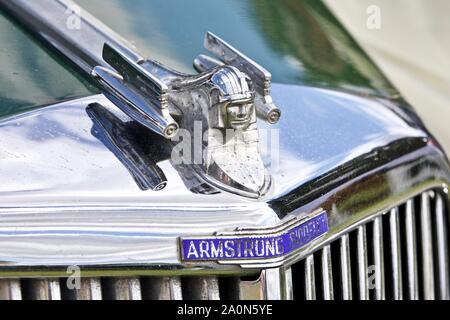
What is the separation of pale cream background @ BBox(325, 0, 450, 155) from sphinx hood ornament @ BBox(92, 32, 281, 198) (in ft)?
4.67

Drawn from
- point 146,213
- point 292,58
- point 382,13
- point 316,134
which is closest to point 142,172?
point 146,213

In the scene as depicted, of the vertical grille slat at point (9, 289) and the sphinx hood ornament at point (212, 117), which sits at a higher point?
the sphinx hood ornament at point (212, 117)

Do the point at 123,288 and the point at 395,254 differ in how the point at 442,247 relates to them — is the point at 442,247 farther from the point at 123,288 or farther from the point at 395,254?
the point at 123,288

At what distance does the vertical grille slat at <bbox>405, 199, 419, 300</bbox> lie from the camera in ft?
8.07

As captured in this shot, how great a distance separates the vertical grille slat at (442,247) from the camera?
2576 mm

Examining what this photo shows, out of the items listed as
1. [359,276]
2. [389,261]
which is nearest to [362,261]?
[359,276]

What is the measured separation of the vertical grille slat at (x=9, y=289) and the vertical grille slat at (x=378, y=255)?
76 cm

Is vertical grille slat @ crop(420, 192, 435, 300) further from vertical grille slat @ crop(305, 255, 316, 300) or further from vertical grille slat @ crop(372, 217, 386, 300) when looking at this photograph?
vertical grille slat @ crop(305, 255, 316, 300)

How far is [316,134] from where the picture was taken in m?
2.32

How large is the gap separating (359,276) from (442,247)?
1.23ft

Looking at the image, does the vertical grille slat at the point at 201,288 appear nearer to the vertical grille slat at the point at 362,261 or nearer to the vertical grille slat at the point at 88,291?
the vertical grille slat at the point at 88,291

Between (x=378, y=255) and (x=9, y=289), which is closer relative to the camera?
(x=9, y=289)

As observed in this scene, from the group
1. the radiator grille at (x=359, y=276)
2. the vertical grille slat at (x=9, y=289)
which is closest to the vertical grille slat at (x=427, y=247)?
the radiator grille at (x=359, y=276)

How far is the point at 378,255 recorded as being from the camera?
7.68 feet
